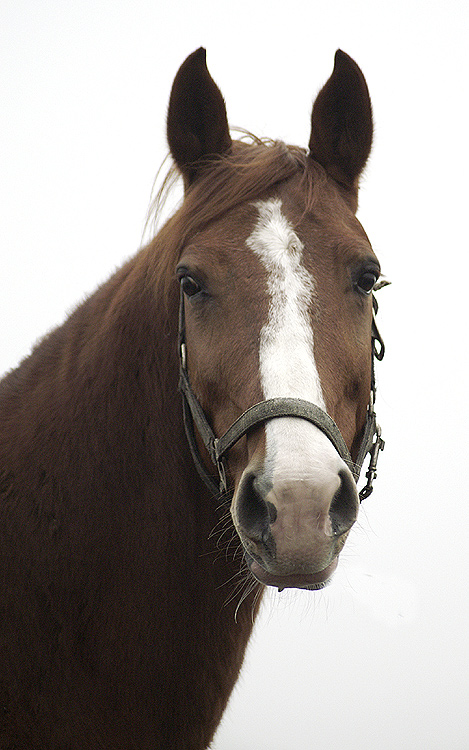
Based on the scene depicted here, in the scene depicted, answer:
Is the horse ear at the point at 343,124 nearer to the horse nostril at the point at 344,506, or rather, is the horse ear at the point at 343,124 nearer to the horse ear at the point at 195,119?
the horse ear at the point at 195,119

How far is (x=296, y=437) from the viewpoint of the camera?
6.79ft

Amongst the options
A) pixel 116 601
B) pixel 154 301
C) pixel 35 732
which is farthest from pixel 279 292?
pixel 35 732

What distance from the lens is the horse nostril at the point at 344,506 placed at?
2066 millimetres

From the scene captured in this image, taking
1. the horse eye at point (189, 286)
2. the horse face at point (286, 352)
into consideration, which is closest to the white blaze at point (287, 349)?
the horse face at point (286, 352)

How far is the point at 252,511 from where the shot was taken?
2.11 metres

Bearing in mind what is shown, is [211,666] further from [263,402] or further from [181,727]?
[263,402]

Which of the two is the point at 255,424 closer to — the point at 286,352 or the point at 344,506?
the point at 286,352

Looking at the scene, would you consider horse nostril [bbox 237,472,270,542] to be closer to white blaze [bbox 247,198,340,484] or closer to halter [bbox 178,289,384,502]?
white blaze [bbox 247,198,340,484]

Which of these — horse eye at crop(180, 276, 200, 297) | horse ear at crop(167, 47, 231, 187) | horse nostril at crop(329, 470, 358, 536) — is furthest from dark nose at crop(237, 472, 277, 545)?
horse ear at crop(167, 47, 231, 187)

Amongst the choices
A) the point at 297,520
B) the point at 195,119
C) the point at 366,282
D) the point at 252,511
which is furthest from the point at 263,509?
the point at 195,119

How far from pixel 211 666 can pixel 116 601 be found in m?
0.56

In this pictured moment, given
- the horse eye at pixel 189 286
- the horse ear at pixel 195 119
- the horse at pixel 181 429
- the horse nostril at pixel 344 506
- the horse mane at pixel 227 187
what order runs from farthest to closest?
the horse ear at pixel 195 119, the horse mane at pixel 227 187, the horse eye at pixel 189 286, the horse at pixel 181 429, the horse nostril at pixel 344 506

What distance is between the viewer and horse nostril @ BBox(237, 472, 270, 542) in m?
2.07

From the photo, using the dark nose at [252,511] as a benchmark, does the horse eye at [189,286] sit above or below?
above
